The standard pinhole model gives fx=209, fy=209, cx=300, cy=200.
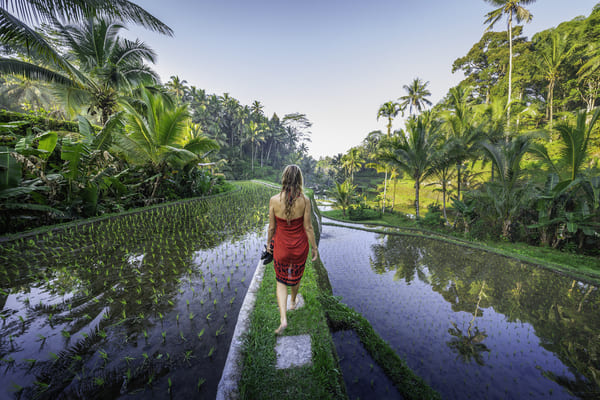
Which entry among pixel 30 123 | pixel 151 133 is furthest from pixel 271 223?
pixel 30 123

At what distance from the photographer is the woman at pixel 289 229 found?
2.25 meters

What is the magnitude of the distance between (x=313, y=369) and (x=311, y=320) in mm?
715

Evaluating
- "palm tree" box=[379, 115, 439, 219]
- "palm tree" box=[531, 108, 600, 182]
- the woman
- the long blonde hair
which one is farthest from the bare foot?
"palm tree" box=[379, 115, 439, 219]

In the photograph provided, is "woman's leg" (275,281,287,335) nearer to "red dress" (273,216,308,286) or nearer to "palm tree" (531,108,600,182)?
"red dress" (273,216,308,286)

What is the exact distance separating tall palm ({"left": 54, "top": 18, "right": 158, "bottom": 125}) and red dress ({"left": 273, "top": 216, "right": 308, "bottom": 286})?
1095 cm

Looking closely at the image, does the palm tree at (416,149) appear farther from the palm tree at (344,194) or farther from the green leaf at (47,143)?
the green leaf at (47,143)

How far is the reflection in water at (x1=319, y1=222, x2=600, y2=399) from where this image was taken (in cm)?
237

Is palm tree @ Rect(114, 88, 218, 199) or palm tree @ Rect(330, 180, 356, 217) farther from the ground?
palm tree @ Rect(114, 88, 218, 199)

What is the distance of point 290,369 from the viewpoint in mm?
1968

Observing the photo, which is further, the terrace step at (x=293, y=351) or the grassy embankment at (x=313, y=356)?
the terrace step at (x=293, y=351)

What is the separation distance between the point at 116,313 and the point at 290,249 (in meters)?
2.43

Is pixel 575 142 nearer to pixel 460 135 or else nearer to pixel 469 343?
pixel 460 135

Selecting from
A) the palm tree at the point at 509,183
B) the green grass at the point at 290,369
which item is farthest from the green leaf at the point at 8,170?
the palm tree at the point at 509,183

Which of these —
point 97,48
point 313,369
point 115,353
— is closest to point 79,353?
point 115,353
